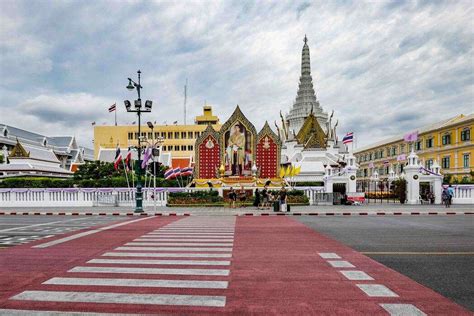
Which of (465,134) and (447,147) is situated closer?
(465,134)

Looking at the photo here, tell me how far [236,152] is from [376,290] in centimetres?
3360

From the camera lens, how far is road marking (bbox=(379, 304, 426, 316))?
4.47 m

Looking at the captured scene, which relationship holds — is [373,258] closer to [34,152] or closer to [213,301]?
[213,301]

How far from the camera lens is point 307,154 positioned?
54.7 m

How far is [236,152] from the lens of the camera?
38844mm

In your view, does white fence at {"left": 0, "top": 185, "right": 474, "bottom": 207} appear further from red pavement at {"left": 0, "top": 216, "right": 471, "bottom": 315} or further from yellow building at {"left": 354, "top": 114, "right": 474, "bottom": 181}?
red pavement at {"left": 0, "top": 216, "right": 471, "bottom": 315}

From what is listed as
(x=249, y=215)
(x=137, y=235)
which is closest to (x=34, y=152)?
(x=249, y=215)

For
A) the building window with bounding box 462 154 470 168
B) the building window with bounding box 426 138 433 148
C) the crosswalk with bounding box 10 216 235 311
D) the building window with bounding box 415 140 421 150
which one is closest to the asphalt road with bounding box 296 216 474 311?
the crosswalk with bounding box 10 216 235 311

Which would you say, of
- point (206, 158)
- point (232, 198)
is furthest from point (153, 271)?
point (206, 158)

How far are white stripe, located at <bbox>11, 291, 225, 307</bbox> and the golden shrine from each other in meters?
33.2

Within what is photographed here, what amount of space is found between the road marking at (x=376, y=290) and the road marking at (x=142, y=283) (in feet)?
7.46

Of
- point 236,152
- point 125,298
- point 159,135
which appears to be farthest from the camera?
point 159,135

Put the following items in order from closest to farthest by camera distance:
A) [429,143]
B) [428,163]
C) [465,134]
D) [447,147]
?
[465,134] < [447,147] < [429,143] < [428,163]

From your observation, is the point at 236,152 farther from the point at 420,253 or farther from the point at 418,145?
the point at 418,145
